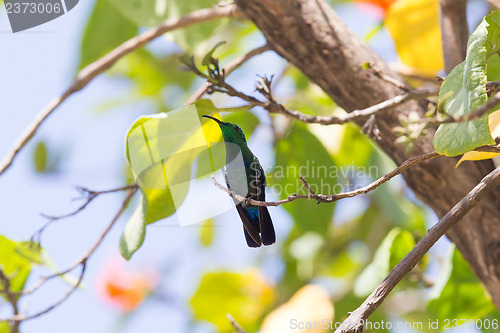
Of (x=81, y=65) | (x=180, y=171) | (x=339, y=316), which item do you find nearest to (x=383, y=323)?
(x=339, y=316)

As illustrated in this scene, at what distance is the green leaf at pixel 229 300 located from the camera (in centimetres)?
181

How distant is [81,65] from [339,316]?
43.5 inches

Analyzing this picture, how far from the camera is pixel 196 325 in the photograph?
2.32 meters

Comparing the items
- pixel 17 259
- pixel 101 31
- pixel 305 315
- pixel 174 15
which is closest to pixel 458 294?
pixel 305 315

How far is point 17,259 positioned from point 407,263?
1.09 meters

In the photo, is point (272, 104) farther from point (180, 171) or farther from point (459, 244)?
point (459, 244)

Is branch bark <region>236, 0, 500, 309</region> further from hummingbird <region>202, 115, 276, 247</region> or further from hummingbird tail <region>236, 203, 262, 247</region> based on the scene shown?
hummingbird tail <region>236, 203, 262, 247</region>

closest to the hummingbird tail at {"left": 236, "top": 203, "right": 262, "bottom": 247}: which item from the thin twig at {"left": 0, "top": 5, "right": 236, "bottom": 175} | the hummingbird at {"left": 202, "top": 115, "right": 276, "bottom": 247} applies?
the hummingbird at {"left": 202, "top": 115, "right": 276, "bottom": 247}

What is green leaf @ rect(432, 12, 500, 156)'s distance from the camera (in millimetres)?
640

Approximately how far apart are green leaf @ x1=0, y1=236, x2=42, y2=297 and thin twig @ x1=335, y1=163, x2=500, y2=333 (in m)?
0.84

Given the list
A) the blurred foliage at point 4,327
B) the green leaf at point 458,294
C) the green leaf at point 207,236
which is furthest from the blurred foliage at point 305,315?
the green leaf at point 207,236

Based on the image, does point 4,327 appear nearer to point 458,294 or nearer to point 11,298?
point 11,298

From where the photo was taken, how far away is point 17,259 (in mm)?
1440

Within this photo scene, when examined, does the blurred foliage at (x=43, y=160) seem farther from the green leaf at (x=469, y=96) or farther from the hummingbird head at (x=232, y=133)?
the green leaf at (x=469, y=96)
